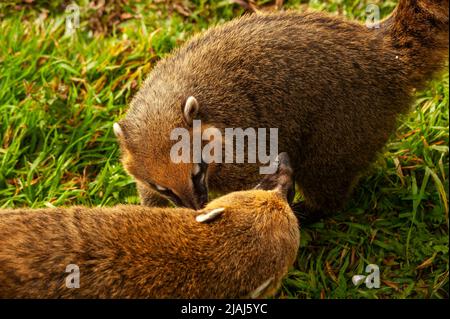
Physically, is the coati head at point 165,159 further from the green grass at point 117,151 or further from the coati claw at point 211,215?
the green grass at point 117,151

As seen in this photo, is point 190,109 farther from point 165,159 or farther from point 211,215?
point 211,215

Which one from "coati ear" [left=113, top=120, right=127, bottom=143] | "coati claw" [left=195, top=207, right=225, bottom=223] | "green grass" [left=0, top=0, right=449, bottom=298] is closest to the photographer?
"coati claw" [left=195, top=207, right=225, bottom=223]

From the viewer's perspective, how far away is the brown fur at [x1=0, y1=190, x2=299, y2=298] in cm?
353

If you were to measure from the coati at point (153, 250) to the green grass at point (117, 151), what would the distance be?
3.88 feet

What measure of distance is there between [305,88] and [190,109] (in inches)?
35.0

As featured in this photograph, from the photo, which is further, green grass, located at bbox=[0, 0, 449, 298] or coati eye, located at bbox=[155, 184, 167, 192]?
green grass, located at bbox=[0, 0, 449, 298]

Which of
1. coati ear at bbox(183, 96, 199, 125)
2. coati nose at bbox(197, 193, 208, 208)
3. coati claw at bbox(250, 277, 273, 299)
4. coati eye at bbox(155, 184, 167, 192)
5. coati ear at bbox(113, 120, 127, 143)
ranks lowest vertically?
coati claw at bbox(250, 277, 273, 299)

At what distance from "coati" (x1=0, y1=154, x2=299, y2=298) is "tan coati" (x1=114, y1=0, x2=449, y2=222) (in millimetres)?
761

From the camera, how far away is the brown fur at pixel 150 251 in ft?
11.6

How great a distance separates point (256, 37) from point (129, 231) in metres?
1.89

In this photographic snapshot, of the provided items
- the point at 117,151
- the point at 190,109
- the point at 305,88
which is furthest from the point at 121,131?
the point at 305,88

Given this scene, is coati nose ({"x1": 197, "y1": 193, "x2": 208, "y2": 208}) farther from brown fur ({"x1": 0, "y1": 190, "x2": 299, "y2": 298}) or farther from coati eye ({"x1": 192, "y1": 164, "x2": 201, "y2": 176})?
brown fur ({"x1": 0, "y1": 190, "x2": 299, "y2": 298})

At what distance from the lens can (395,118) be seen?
16.1 feet

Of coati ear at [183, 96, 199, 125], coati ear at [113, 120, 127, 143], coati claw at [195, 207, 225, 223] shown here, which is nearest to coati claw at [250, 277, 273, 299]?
coati claw at [195, 207, 225, 223]
